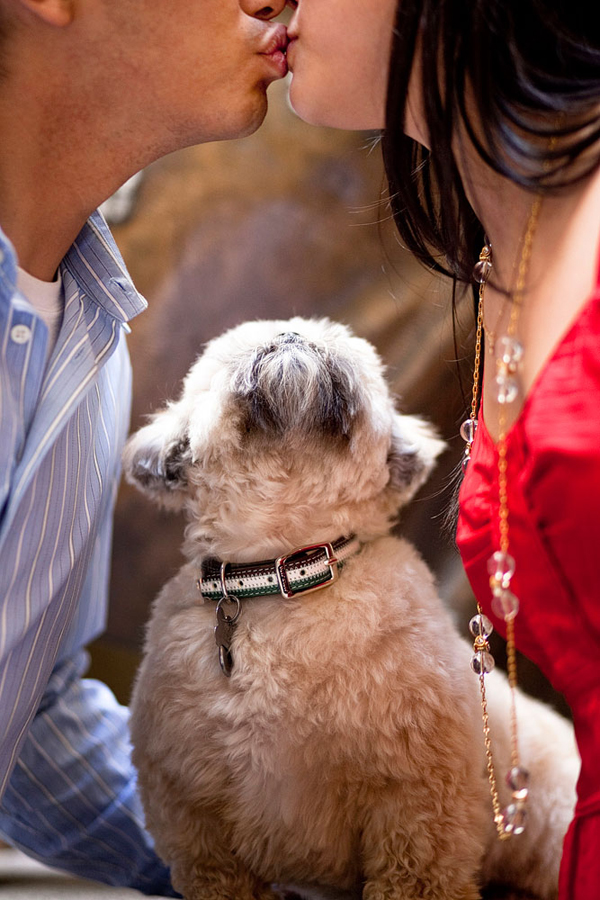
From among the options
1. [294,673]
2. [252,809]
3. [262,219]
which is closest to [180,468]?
[294,673]

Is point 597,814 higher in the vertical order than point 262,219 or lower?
lower

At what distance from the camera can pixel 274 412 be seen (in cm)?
104

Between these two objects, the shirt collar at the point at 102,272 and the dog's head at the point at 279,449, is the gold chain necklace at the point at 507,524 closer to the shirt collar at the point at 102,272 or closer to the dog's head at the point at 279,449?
the dog's head at the point at 279,449

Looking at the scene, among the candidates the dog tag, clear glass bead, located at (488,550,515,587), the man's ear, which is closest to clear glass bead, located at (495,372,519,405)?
clear glass bead, located at (488,550,515,587)

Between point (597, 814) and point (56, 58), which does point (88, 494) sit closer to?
point (56, 58)

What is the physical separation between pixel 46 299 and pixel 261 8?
461 mm

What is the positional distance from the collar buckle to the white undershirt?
40 cm

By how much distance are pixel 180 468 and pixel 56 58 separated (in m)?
0.54

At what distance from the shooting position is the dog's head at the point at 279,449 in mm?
1051

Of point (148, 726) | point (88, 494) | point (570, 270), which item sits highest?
point (570, 270)

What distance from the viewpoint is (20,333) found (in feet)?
3.04

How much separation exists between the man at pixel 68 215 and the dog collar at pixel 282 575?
7.9 inches

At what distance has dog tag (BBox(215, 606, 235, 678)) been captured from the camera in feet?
3.37

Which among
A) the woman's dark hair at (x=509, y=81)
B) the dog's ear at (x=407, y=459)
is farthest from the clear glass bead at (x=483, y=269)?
the dog's ear at (x=407, y=459)
